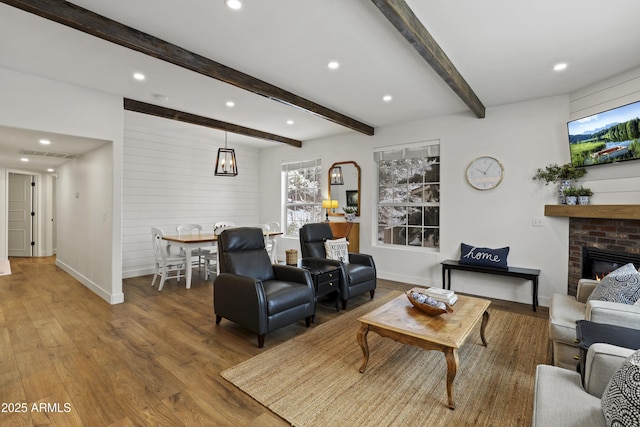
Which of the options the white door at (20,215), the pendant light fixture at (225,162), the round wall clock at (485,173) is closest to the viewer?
the round wall clock at (485,173)

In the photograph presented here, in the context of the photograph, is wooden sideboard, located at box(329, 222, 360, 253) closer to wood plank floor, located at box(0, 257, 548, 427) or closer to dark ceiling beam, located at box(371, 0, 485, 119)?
wood plank floor, located at box(0, 257, 548, 427)

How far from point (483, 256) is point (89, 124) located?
553cm

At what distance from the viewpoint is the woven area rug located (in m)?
1.88

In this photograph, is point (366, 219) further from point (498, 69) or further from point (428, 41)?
point (428, 41)

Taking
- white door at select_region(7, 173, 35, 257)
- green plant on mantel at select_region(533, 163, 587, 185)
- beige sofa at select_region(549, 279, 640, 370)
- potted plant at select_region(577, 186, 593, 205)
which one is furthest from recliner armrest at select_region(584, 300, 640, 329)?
white door at select_region(7, 173, 35, 257)

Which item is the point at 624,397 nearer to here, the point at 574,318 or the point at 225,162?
the point at 574,318

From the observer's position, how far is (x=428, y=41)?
2.57 meters

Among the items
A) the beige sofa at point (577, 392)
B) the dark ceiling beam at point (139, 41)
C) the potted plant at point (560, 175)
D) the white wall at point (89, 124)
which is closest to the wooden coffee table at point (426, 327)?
the beige sofa at point (577, 392)

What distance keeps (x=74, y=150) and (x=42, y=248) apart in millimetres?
4810

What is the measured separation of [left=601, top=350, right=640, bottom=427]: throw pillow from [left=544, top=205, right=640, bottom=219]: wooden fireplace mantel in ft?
8.62

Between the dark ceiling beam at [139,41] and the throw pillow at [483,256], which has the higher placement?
the dark ceiling beam at [139,41]

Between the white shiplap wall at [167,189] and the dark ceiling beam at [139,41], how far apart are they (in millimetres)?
3190

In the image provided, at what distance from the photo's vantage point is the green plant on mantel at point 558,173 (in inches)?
145

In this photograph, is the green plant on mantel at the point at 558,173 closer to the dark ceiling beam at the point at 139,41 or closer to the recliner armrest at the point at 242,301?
the dark ceiling beam at the point at 139,41
